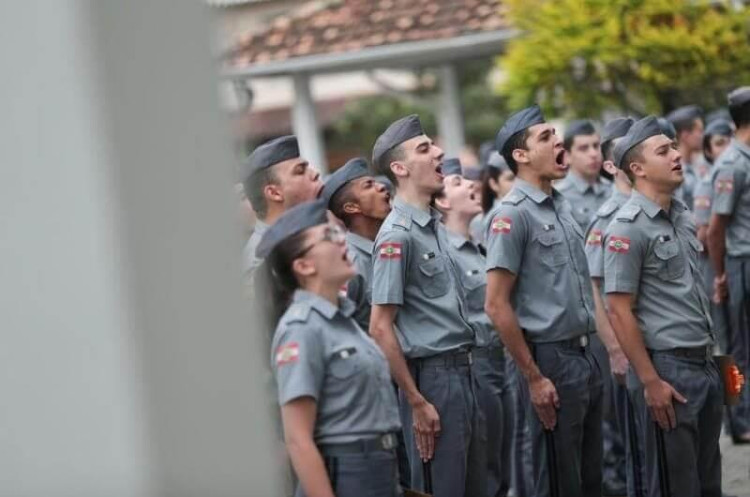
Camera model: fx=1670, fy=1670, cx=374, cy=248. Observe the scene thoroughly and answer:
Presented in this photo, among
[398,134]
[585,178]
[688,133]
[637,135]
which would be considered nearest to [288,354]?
[398,134]

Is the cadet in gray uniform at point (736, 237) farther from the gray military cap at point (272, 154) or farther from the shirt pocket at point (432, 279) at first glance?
the gray military cap at point (272, 154)

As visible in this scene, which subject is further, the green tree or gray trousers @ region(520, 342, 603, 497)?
the green tree

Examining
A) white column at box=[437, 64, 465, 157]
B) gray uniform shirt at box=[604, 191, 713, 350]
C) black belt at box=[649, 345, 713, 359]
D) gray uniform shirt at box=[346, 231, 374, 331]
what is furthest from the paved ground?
white column at box=[437, 64, 465, 157]

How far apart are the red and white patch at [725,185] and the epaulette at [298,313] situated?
5.87 m

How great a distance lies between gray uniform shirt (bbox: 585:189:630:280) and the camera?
8203 millimetres

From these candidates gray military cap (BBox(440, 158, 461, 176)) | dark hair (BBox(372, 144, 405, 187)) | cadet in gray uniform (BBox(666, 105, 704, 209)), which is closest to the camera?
dark hair (BBox(372, 144, 405, 187))

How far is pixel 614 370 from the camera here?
8.21 metres

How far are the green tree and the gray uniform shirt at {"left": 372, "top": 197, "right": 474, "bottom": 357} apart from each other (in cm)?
1034

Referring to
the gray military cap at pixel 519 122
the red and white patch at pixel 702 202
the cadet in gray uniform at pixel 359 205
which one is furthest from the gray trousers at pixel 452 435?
the red and white patch at pixel 702 202

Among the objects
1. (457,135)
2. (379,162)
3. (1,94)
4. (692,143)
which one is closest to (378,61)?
(457,135)

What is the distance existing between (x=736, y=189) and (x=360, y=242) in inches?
144

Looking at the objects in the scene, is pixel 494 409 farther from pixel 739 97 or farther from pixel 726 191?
pixel 739 97

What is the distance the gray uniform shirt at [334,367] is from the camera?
4684 millimetres

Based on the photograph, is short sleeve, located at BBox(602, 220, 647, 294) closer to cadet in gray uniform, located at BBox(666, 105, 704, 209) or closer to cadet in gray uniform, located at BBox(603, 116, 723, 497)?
cadet in gray uniform, located at BBox(603, 116, 723, 497)
